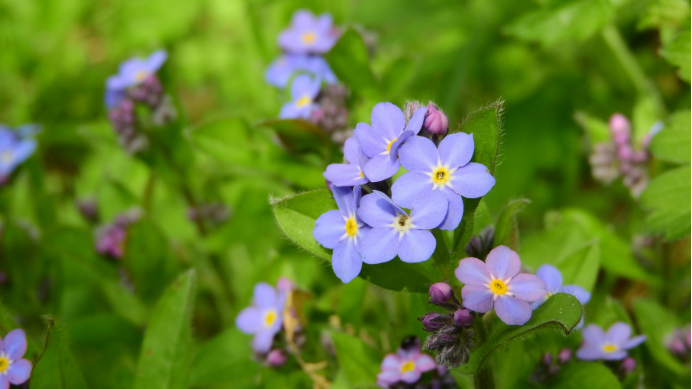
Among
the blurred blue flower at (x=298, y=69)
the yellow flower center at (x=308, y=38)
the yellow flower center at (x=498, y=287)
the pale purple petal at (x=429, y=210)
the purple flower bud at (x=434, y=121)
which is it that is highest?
the purple flower bud at (x=434, y=121)

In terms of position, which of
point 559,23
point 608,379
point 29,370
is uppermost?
point 559,23

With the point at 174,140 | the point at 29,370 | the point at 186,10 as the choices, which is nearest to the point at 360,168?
the point at 29,370

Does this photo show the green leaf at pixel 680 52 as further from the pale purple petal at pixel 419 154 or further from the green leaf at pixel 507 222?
the pale purple petal at pixel 419 154

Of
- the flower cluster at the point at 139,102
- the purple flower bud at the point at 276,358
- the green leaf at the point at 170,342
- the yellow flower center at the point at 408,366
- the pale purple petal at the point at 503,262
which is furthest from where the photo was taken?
the flower cluster at the point at 139,102

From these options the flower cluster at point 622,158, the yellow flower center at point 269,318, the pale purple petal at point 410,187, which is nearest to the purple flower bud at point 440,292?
the pale purple petal at point 410,187

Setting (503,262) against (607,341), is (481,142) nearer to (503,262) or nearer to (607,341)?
(503,262)

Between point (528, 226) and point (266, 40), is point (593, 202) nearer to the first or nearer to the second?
point (528, 226)

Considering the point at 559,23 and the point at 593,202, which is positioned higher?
the point at 559,23
